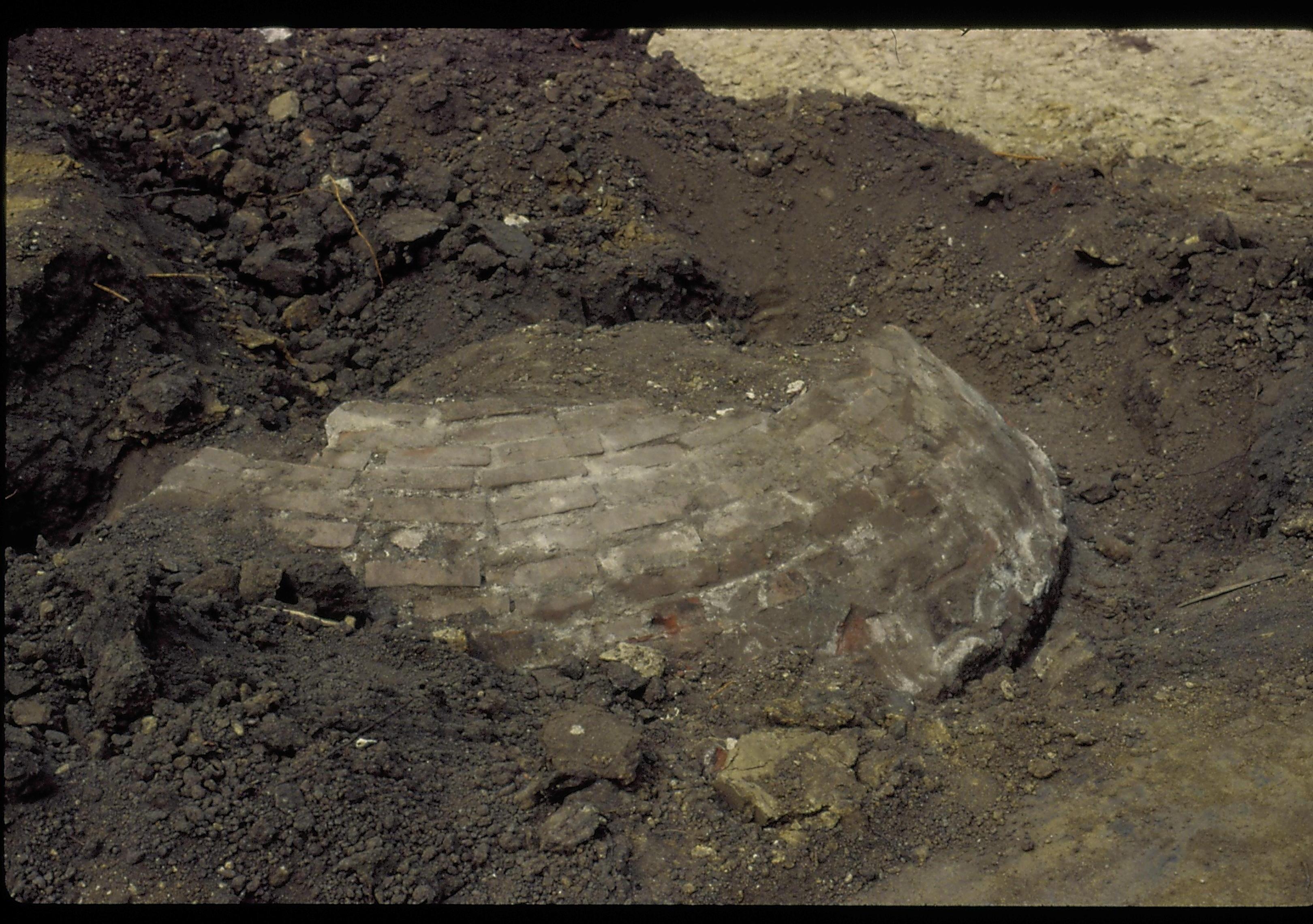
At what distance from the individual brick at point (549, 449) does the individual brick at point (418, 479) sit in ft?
0.41

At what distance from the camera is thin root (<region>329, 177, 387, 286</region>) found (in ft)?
17.5

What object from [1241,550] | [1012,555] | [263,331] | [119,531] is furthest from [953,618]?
[263,331]

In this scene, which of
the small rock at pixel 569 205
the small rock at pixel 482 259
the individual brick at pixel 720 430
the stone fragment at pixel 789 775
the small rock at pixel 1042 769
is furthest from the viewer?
the small rock at pixel 569 205

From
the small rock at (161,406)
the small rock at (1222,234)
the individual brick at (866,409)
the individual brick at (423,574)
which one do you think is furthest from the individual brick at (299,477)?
the small rock at (1222,234)

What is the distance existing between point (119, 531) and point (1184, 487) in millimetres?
4201

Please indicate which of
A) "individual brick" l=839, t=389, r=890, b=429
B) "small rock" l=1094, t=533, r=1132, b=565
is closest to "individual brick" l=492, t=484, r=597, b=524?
"individual brick" l=839, t=389, r=890, b=429

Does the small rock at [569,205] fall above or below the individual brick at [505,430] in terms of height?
below

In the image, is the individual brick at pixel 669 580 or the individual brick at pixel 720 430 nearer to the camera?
the individual brick at pixel 669 580

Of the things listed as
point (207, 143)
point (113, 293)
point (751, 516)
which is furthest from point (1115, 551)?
point (207, 143)

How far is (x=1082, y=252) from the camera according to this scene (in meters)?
5.67

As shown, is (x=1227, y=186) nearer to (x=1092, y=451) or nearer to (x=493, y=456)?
(x=1092, y=451)

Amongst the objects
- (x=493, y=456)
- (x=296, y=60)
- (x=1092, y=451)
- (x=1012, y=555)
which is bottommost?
→ (x=1092, y=451)

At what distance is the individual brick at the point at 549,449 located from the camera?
375 cm

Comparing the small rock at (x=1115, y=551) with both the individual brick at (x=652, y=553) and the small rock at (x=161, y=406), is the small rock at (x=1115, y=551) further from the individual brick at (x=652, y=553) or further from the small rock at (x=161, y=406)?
the small rock at (x=161, y=406)
